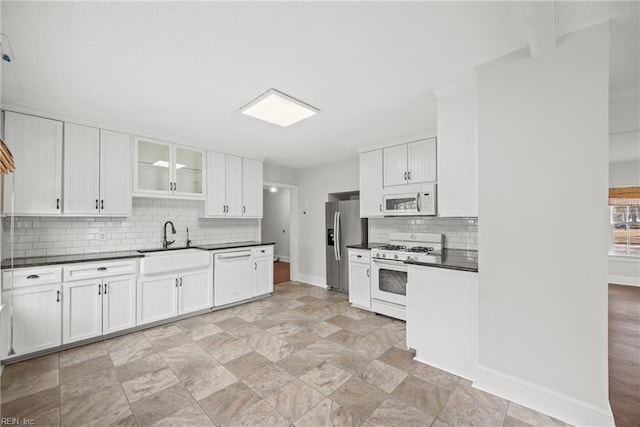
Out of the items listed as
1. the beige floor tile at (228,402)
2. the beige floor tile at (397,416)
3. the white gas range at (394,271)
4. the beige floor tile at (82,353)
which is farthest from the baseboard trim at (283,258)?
the beige floor tile at (397,416)

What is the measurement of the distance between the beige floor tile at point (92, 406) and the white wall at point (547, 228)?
276 cm

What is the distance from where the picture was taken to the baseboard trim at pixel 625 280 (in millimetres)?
5306

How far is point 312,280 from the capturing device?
5.64m

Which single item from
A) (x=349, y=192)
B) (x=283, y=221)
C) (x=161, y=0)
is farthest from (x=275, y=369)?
(x=283, y=221)

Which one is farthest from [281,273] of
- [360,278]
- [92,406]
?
[92,406]

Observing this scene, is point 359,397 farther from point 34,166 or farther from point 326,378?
point 34,166

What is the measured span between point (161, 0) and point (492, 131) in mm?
2344

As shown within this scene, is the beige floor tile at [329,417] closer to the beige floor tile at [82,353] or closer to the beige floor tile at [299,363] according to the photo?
the beige floor tile at [299,363]

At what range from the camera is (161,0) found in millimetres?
1443

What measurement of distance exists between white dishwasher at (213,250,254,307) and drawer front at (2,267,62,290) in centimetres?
172

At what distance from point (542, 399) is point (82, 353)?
405cm

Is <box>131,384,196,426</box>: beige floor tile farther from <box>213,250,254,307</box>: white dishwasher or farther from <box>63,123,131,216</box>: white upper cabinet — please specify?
<box>63,123,131,216</box>: white upper cabinet

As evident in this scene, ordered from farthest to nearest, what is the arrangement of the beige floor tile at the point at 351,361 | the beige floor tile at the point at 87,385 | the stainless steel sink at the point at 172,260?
the stainless steel sink at the point at 172,260
the beige floor tile at the point at 351,361
the beige floor tile at the point at 87,385

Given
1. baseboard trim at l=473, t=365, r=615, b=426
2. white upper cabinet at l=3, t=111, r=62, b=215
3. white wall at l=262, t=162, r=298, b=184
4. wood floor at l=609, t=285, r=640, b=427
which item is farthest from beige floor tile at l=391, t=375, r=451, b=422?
white wall at l=262, t=162, r=298, b=184
